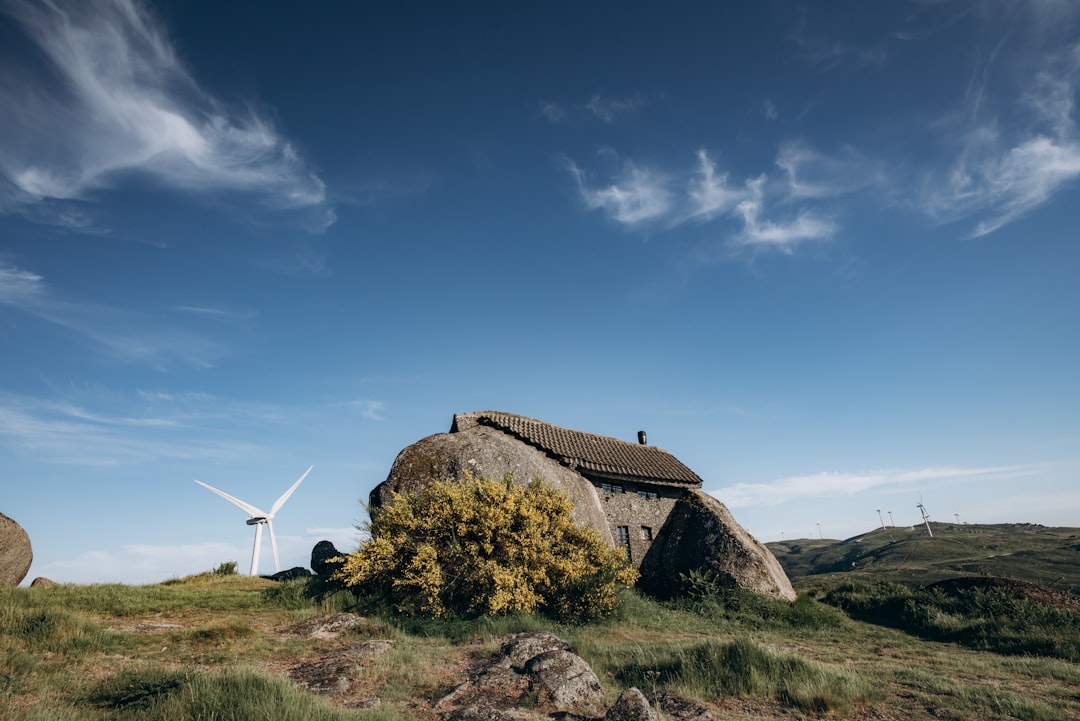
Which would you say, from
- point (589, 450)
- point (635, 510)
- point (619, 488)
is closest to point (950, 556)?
point (635, 510)

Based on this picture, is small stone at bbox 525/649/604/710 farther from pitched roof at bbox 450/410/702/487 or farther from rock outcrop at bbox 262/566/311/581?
rock outcrop at bbox 262/566/311/581

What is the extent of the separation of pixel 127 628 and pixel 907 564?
97871 millimetres

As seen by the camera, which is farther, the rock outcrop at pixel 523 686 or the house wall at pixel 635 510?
the house wall at pixel 635 510

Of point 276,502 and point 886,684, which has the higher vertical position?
point 276,502

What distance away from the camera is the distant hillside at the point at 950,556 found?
62.4 metres

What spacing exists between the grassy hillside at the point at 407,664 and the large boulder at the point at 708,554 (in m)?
3.39

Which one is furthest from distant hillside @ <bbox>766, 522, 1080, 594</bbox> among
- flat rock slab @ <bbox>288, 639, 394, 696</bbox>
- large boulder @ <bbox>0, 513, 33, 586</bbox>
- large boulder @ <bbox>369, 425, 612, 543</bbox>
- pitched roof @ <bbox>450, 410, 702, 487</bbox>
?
large boulder @ <bbox>0, 513, 33, 586</bbox>

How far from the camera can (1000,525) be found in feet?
438

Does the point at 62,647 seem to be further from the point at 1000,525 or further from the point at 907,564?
the point at 1000,525

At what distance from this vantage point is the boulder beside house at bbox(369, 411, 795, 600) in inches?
732

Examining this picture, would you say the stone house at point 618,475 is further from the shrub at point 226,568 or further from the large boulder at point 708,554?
the shrub at point 226,568

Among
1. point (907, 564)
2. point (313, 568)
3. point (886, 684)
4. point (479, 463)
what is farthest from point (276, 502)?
point (907, 564)

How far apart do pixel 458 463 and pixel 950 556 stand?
97.1 metres

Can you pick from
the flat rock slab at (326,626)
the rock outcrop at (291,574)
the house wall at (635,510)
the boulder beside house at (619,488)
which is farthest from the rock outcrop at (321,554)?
the house wall at (635,510)
